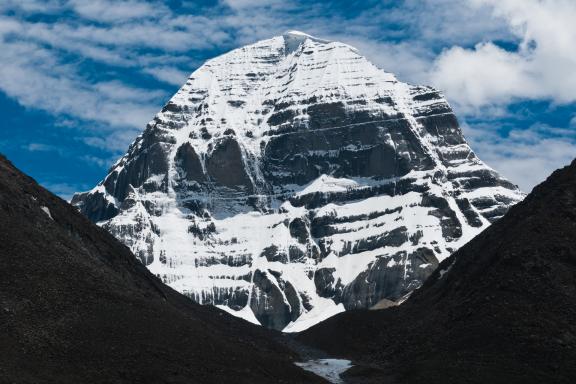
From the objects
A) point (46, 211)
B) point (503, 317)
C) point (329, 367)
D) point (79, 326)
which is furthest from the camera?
point (329, 367)

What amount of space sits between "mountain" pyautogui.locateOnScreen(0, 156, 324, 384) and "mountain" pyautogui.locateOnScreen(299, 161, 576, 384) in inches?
706

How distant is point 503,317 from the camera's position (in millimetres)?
146125

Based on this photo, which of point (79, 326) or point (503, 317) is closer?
point (79, 326)

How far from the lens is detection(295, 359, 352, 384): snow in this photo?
6329 inches

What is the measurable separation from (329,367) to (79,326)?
53769mm

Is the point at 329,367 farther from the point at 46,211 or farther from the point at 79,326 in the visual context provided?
the point at 79,326

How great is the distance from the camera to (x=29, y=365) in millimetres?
114812

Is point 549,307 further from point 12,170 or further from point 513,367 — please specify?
point 12,170

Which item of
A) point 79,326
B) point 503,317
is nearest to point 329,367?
point 503,317

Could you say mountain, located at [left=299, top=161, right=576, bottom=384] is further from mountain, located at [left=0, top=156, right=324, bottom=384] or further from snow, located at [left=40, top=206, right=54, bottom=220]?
snow, located at [left=40, top=206, right=54, bottom=220]

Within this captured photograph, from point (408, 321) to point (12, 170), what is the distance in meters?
65.9

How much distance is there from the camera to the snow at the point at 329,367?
161 metres

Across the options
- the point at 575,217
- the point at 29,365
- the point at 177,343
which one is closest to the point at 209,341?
the point at 177,343

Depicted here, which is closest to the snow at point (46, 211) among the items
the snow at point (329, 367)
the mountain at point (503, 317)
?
the snow at point (329, 367)
